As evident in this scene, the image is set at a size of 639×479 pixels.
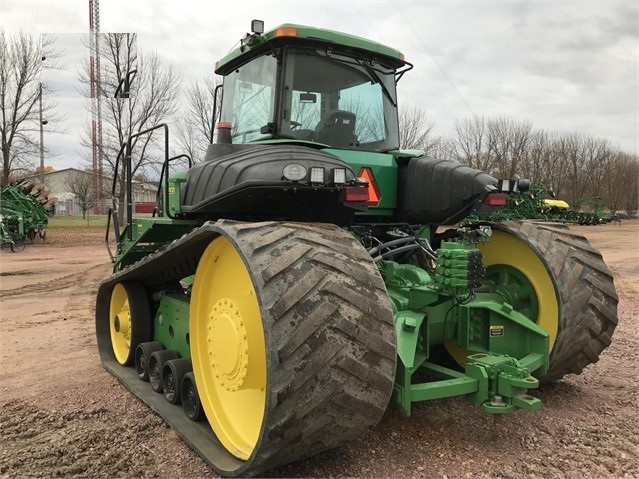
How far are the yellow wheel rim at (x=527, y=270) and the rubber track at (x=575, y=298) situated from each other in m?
0.07

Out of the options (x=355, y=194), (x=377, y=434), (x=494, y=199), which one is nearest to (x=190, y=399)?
(x=377, y=434)

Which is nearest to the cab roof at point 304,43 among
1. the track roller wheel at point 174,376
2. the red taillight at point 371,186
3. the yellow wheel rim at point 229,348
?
the red taillight at point 371,186

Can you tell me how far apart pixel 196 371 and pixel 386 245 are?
Result: 1592mm

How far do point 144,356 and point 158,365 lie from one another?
0.44 m

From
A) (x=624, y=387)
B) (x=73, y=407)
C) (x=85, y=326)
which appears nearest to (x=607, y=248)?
A: (x=624, y=387)

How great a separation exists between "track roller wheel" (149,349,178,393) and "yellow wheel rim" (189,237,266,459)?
76 cm

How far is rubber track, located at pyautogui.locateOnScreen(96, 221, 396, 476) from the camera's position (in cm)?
255

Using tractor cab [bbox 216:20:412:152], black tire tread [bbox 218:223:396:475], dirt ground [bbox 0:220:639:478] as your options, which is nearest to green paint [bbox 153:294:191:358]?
dirt ground [bbox 0:220:639:478]

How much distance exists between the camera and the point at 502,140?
4350 cm

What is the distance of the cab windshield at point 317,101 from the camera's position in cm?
394

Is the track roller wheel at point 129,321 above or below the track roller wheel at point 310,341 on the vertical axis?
below

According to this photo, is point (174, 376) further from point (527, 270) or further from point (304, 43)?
point (527, 270)

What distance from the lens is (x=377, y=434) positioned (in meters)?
3.51

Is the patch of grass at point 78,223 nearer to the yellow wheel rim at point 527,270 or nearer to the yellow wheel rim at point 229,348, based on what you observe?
the yellow wheel rim at point 229,348
